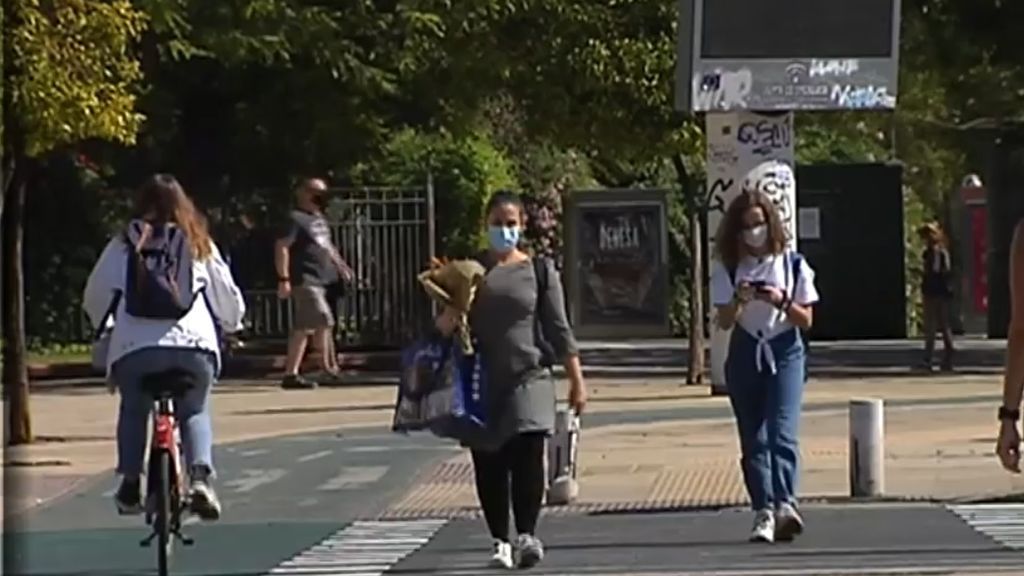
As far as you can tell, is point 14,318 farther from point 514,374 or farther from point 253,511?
point 514,374

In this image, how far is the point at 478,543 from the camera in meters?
12.4

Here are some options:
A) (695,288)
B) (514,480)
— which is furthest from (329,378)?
(514,480)

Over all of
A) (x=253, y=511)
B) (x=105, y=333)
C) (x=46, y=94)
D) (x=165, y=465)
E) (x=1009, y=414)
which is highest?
(x=46, y=94)

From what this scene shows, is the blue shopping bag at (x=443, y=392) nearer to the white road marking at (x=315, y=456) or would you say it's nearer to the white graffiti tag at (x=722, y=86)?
the white road marking at (x=315, y=456)

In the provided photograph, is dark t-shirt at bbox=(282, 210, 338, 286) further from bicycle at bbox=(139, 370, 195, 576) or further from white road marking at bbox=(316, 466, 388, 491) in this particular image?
bicycle at bbox=(139, 370, 195, 576)

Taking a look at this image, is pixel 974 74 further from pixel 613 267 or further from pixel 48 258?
pixel 48 258

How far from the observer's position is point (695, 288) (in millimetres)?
24281

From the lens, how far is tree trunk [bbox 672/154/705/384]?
23703 mm

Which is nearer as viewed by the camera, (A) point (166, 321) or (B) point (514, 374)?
(A) point (166, 321)

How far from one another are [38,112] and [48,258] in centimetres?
1671

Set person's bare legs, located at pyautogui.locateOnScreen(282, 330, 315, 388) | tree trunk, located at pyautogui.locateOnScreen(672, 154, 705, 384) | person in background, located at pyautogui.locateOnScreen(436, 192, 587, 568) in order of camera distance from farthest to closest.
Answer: tree trunk, located at pyautogui.locateOnScreen(672, 154, 705, 384) < person's bare legs, located at pyautogui.locateOnScreen(282, 330, 315, 388) < person in background, located at pyautogui.locateOnScreen(436, 192, 587, 568)

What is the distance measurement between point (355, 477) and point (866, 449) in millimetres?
3875

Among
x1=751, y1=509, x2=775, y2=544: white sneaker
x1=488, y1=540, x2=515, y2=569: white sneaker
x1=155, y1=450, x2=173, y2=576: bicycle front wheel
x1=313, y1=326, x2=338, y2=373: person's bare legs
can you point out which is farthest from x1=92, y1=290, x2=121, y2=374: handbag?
x1=313, y1=326, x2=338, y2=373: person's bare legs

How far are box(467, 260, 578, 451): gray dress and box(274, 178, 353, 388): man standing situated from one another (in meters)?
11.4
